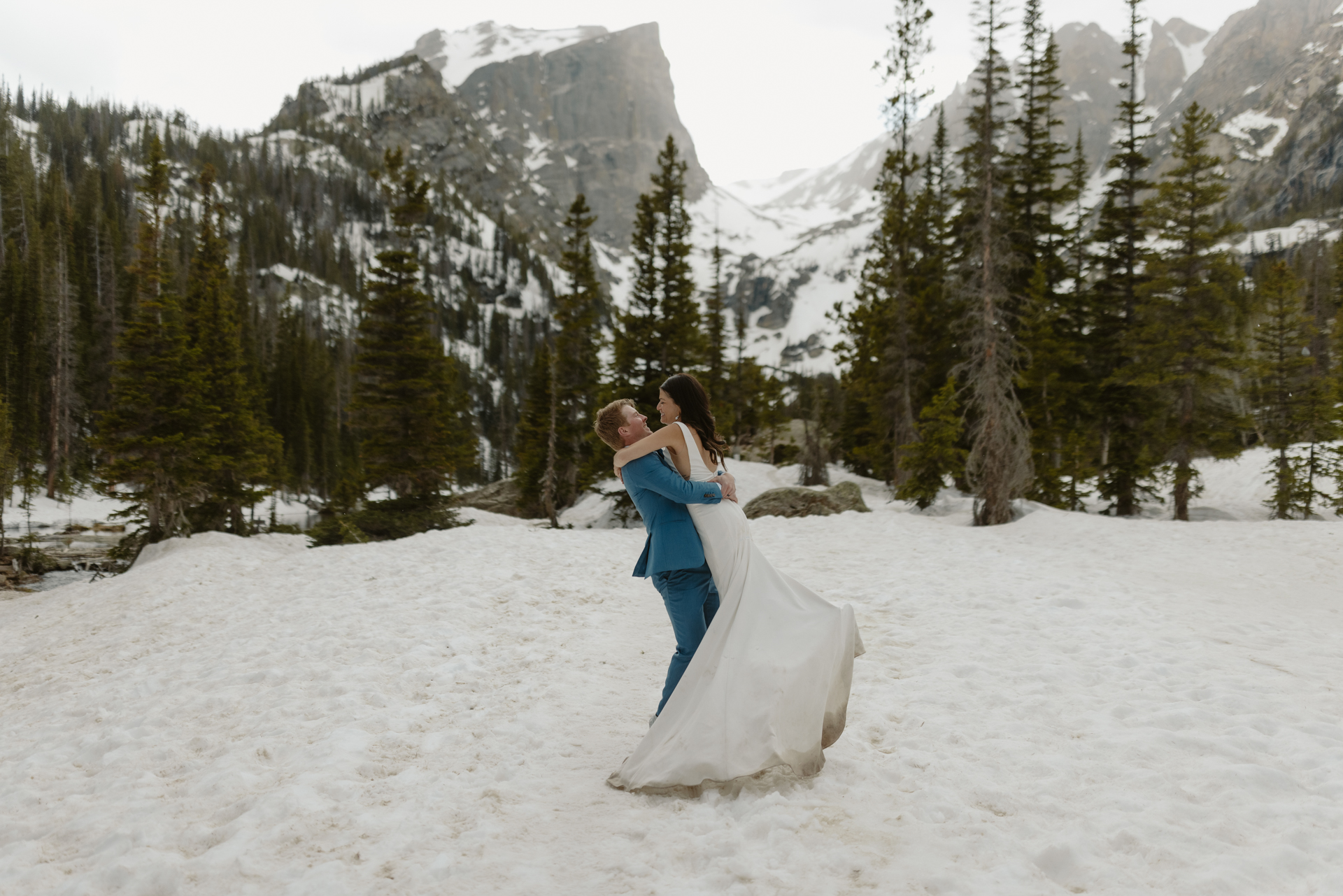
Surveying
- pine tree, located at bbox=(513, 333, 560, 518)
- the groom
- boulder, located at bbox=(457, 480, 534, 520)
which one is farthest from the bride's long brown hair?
boulder, located at bbox=(457, 480, 534, 520)

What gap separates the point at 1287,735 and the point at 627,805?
4539 mm

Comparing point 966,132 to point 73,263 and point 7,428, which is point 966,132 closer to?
point 7,428

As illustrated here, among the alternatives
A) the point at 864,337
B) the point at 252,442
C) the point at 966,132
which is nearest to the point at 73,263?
the point at 252,442

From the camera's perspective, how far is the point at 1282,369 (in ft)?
64.6

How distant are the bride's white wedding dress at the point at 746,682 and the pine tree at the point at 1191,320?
60.4 ft

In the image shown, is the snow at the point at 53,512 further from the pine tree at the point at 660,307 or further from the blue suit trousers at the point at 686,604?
the blue suit trousers at the point at 686,604

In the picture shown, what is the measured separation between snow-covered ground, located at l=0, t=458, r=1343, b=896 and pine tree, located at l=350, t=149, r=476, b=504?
34.3 feet

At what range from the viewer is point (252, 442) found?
942 inches

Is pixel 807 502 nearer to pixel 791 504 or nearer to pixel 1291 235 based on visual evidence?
pixel 791 504

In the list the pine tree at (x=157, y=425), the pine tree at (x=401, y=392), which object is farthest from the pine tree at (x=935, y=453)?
the pine tree at (x=157, y=425)

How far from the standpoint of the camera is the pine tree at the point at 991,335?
16531mm

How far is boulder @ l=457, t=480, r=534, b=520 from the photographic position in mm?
32688

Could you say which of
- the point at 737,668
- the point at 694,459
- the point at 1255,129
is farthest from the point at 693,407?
the point at 1255,129

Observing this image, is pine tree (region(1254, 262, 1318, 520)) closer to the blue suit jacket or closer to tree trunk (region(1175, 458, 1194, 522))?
tree trunk (region(1175, 458, 1194, 522))
